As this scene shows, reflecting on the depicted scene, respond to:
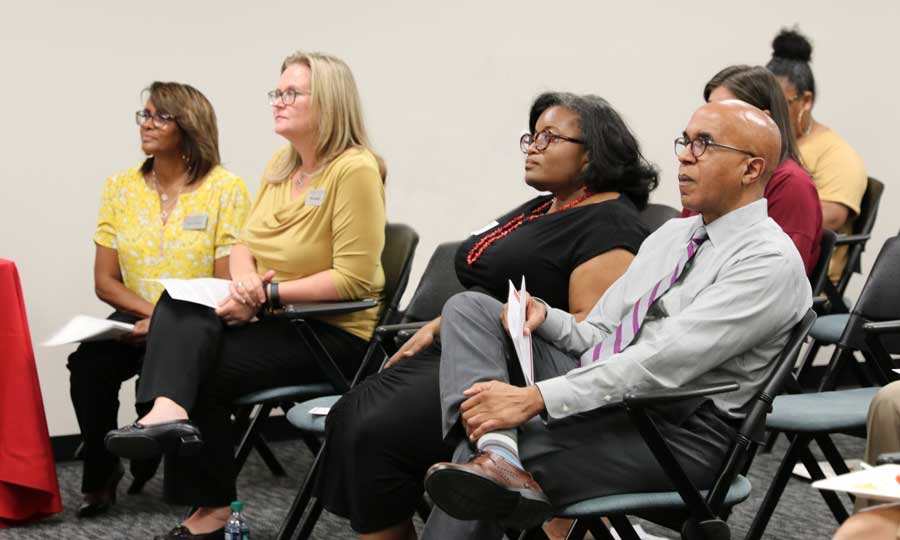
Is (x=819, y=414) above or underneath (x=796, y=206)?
underneath

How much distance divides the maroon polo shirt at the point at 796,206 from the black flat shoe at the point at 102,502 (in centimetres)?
233

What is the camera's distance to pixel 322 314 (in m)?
3.36

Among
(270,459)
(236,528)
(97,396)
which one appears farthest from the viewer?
(270,459)

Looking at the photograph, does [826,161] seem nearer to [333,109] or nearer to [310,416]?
[333,109]

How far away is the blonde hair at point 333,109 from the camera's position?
12.0 ft

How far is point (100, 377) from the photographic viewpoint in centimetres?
389

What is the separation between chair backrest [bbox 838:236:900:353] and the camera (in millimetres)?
3258

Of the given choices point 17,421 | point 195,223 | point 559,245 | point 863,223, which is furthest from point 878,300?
point 17,421

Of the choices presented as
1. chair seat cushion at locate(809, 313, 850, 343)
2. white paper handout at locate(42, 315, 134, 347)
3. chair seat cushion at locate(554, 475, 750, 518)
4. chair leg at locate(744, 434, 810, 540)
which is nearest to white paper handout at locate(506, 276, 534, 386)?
chair seat cushion at locate(554, 475, 750, 518)

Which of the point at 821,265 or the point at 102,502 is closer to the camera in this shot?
the point at 821,265

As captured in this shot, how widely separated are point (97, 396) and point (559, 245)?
1.82 metres

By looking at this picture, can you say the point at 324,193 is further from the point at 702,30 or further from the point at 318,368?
the point at 702,30

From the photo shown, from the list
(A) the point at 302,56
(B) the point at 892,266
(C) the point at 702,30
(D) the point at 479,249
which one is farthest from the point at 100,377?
(C) the point at 702,30

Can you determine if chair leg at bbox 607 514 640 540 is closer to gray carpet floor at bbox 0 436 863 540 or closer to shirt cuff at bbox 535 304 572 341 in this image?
shirt cuff at bbox 535 304 572 341
